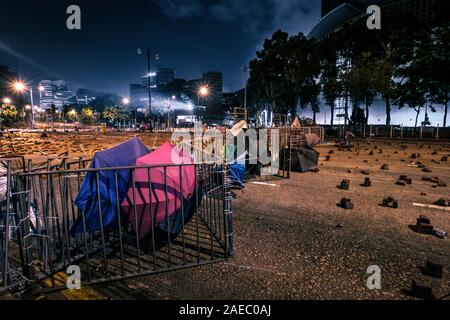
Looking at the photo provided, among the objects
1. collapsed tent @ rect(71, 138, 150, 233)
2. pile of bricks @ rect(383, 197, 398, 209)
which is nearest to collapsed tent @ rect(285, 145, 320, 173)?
pile of bricks @ rect(383, 197, 398, 209)

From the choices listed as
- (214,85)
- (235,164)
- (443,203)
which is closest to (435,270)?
(443,203)

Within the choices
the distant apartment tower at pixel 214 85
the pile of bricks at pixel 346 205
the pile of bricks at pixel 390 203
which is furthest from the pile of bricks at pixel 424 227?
the distant apartment tower at pixel 214 85

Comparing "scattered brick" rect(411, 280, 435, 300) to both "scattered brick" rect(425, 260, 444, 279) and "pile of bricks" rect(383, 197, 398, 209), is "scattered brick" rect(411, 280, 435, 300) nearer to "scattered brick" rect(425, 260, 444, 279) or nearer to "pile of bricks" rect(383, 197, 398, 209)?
"scattered brick" rect(425, 260, 444, 279)

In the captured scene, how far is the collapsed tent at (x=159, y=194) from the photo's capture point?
3.70 metres

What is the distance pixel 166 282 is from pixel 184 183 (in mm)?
1414

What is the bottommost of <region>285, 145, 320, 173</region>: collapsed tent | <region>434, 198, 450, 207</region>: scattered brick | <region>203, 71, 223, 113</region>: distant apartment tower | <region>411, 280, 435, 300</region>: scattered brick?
<region>411, 280, 435, 300</region>: scattered brick

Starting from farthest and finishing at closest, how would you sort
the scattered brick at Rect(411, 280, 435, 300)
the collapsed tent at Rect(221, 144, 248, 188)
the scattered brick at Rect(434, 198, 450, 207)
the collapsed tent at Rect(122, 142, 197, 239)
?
the collapsed tent at Rect(221, 144, 248, 188) → the scattered brick at Rect(434, 198, 450, 207) → the collapsed tent at Rect(122, 142, 197, 239) → the scattered brick at Rect(411, 280, 435, 300)

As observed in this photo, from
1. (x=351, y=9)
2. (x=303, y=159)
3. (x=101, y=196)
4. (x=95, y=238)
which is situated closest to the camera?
(x=101, y=196)

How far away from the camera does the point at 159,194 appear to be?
151 inches

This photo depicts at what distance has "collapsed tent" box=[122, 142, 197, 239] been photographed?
Result: 12.1ft

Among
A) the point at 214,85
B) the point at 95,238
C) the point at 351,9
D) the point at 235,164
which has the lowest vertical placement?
the point at 95,238

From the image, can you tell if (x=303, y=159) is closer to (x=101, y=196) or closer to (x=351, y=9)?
(x=101, y=196)
